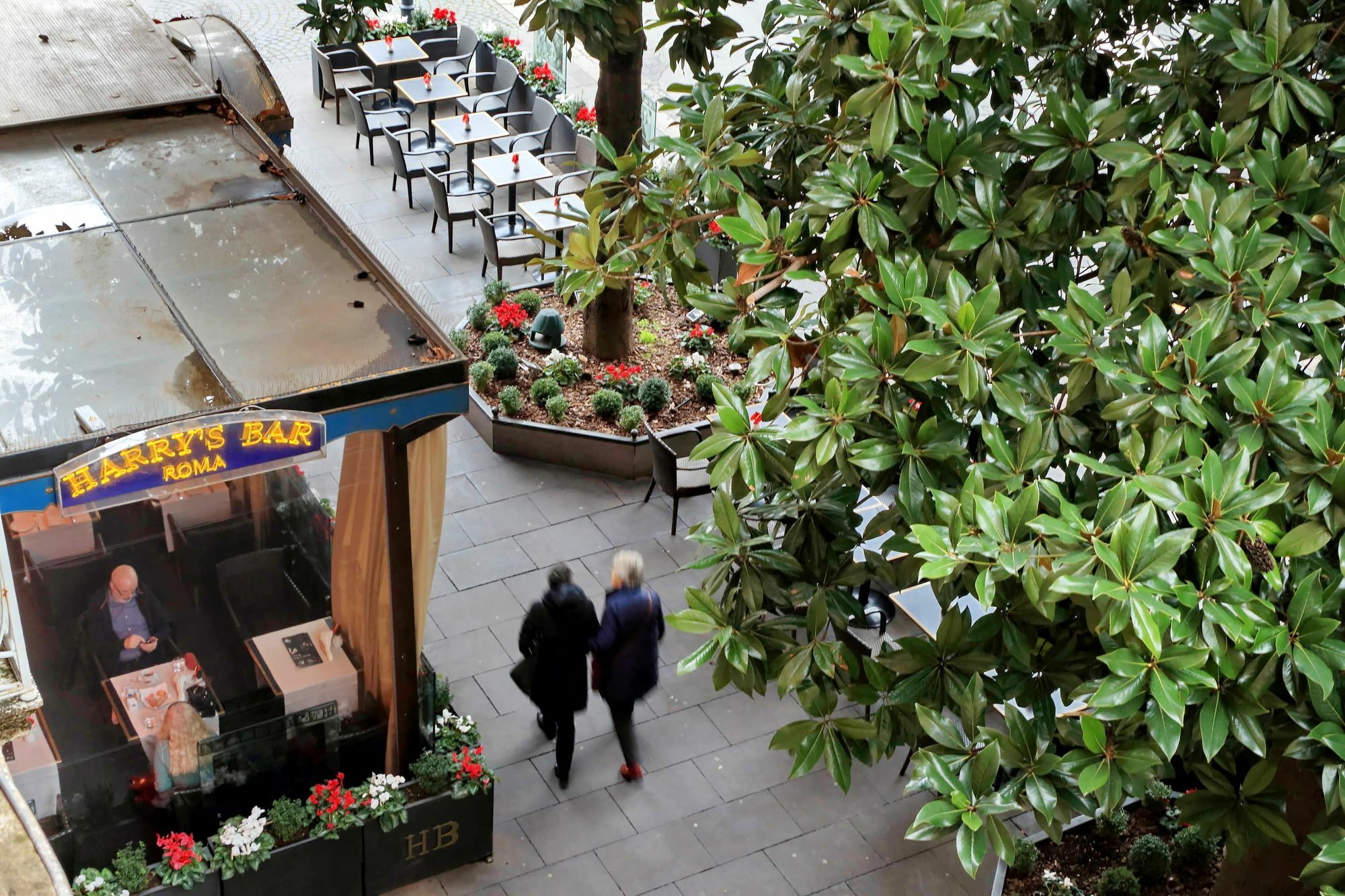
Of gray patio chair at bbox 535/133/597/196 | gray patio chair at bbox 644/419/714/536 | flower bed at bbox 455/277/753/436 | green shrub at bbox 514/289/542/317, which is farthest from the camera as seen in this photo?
gray patio chair at bbox 535/133/597/196

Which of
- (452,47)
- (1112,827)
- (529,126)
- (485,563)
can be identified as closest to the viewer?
(1112,827)

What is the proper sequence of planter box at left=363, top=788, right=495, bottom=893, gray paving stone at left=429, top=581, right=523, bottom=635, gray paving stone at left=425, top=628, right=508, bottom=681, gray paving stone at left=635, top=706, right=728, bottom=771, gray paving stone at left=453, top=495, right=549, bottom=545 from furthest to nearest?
gray paving stone at left=453, top=495, right=549, bottom=545 < gray paving stone at left=429, top=581, right=523, bottom=635 < gray paving stone at left=425, top=628, right=508, bottom=681 < gray paving stone at left=635, top=706, right=728, bottom=771 < planter box at left=363, top=788, right=495, bottom=893

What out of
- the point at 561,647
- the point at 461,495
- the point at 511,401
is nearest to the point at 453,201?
the point at 511,401

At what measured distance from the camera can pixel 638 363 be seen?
42.6ft

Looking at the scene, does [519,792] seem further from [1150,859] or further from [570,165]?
[570,165]

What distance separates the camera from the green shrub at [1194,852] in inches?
318

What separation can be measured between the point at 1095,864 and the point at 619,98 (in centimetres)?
712

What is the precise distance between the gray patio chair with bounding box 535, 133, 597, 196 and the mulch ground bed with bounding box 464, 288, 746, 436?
5.04 ft

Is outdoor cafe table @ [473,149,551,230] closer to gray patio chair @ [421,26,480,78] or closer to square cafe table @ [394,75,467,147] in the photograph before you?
square cafe table @ [394,75,467,147]

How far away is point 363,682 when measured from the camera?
8.26 m

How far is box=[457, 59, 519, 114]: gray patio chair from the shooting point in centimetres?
1680

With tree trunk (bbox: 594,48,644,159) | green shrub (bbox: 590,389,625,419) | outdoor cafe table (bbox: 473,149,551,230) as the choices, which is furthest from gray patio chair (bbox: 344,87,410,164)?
green shrub (bbox: 590,389,625,419)

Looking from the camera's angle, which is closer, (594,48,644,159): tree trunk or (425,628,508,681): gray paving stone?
(425,628,508,681): gray paving stone

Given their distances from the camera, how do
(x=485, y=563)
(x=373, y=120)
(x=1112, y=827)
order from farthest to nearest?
(x=373, y=120), (x=485, y=563), (x=1112, y=827)
